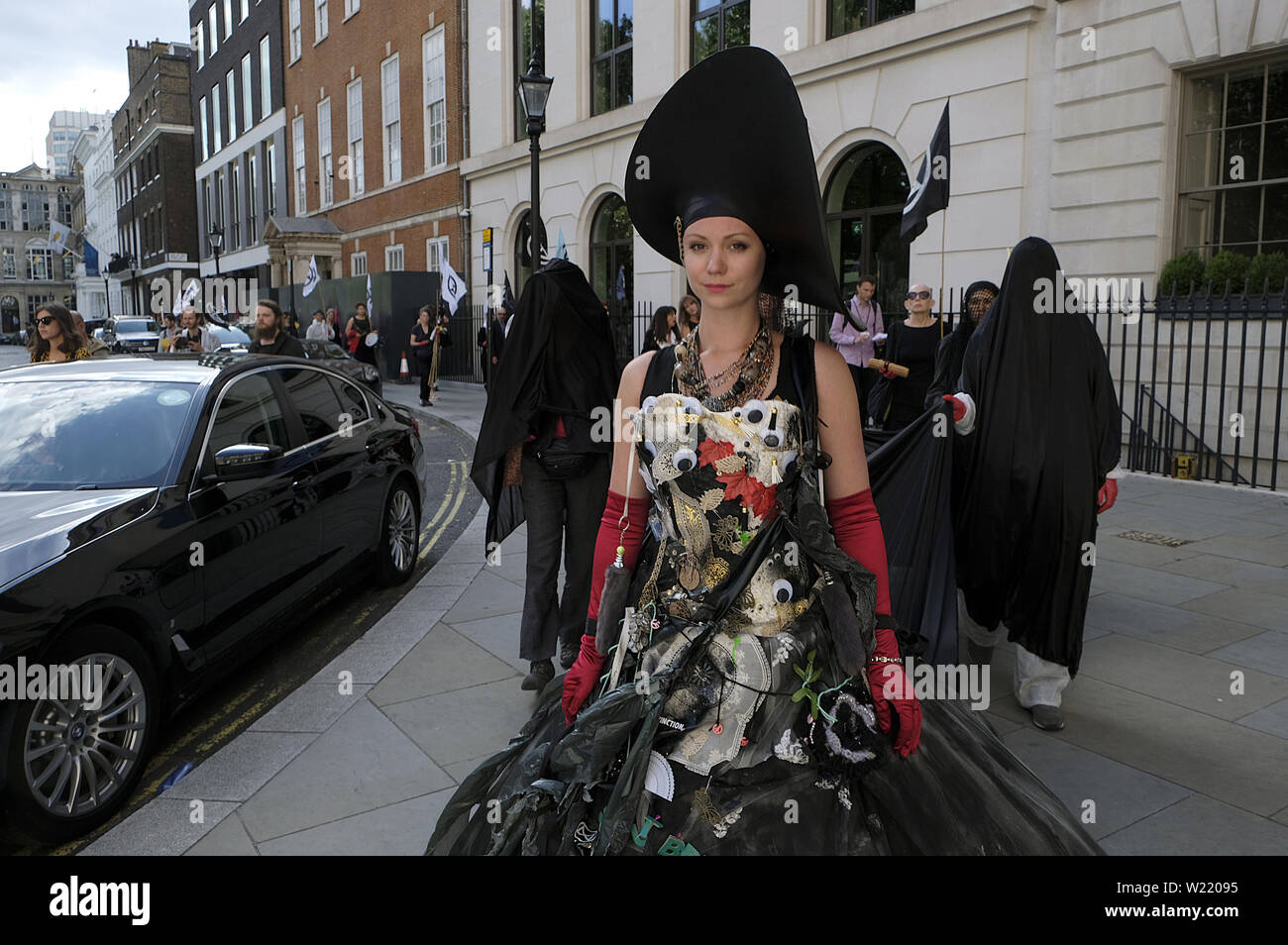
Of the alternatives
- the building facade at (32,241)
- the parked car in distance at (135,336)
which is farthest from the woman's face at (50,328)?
the building facade at (32,241)

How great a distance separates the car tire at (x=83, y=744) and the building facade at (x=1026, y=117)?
837 centimetres

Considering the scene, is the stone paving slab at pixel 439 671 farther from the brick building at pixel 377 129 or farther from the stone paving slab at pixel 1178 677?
the brick building at pixel 377 129

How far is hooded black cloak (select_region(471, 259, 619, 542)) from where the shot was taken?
4.64 meters

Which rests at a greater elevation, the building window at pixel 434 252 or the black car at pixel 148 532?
the building window at pixel 434 252

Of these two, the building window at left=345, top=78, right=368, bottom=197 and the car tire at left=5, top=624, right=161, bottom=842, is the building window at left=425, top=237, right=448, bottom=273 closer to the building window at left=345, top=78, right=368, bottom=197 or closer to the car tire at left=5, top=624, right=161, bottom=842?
the building window at left=345, top=78, right=368, bottom=197

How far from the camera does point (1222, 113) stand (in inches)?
405

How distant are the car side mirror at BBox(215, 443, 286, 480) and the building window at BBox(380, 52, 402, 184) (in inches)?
1028

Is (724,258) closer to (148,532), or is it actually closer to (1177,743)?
(148,532)

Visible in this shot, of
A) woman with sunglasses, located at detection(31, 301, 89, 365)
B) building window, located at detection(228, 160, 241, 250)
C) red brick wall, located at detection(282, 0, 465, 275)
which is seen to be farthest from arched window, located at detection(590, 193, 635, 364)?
building window, located at detection(228, 160, 241, 250)

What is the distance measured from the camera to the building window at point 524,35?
71.9 feet

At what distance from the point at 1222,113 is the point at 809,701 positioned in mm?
10744
